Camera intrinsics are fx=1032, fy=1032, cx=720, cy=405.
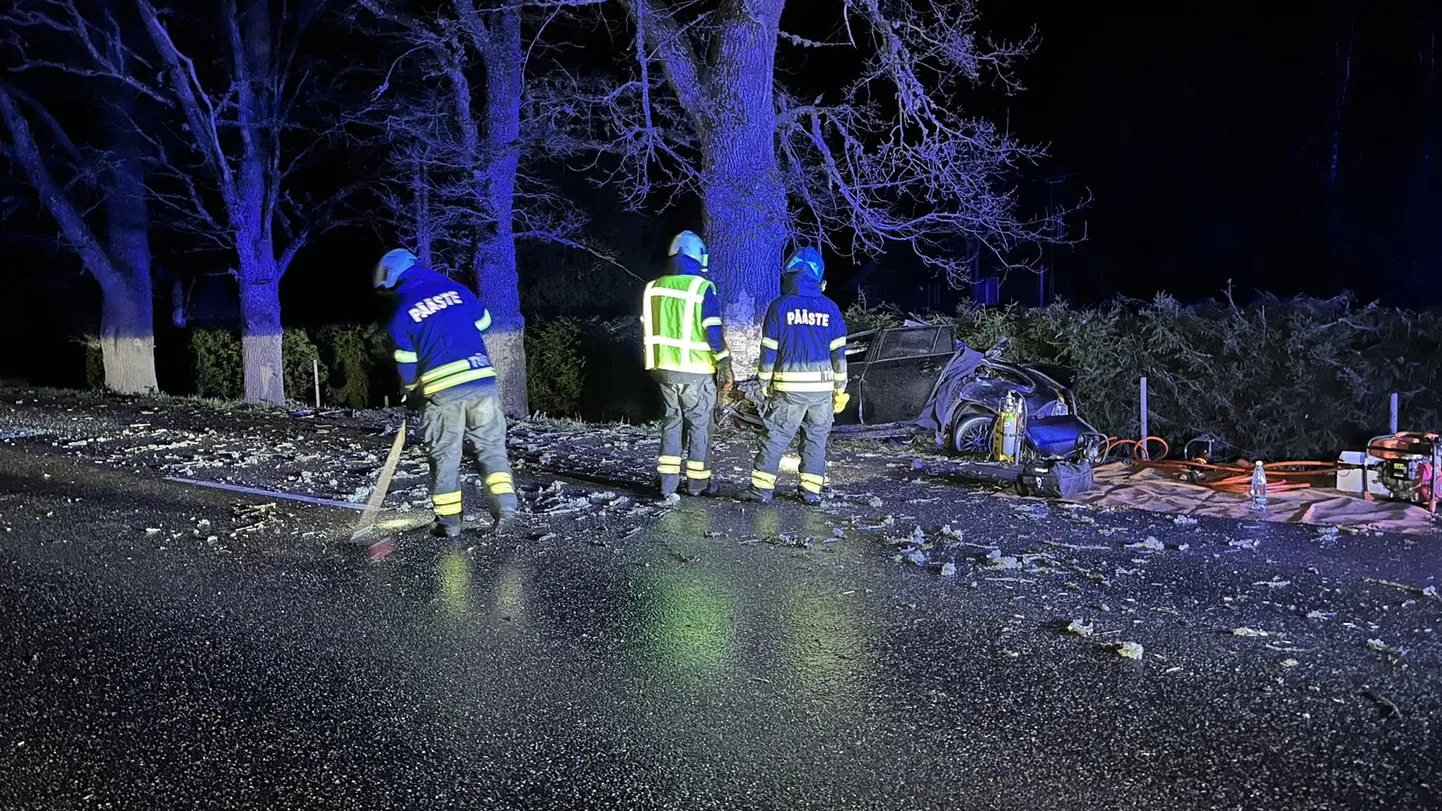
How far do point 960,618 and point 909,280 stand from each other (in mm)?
24885

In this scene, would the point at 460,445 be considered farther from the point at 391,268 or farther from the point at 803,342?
the point at 803,342

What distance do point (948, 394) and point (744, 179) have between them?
369cm

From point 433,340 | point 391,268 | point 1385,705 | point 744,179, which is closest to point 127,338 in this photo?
point 744,179

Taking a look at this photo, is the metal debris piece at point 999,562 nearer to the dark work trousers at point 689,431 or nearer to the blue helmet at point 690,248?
the dark work trousers at point 689,431

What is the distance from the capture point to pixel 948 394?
10484 millimetres

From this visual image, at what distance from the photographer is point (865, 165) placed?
39.8 ft

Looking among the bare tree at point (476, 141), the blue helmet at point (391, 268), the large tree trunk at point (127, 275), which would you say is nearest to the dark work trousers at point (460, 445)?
the blue helmet at point (391, 268)

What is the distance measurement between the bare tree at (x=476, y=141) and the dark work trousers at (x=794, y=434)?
8.37m

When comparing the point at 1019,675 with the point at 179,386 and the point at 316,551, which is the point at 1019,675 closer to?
the point at 316,551

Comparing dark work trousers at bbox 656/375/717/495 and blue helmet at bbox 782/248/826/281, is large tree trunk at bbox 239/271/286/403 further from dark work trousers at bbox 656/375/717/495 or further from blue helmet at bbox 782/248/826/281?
blue helmet at bbox 782/248/826/281

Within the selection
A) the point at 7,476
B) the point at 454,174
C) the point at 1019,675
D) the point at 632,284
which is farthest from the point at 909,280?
the point at 1019,675

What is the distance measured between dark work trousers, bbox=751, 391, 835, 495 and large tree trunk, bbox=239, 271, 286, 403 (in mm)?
13695

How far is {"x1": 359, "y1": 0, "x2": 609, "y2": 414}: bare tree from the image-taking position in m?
14.7

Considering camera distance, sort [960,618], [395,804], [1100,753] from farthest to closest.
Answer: [960,618], [1100,753], [395,804]
